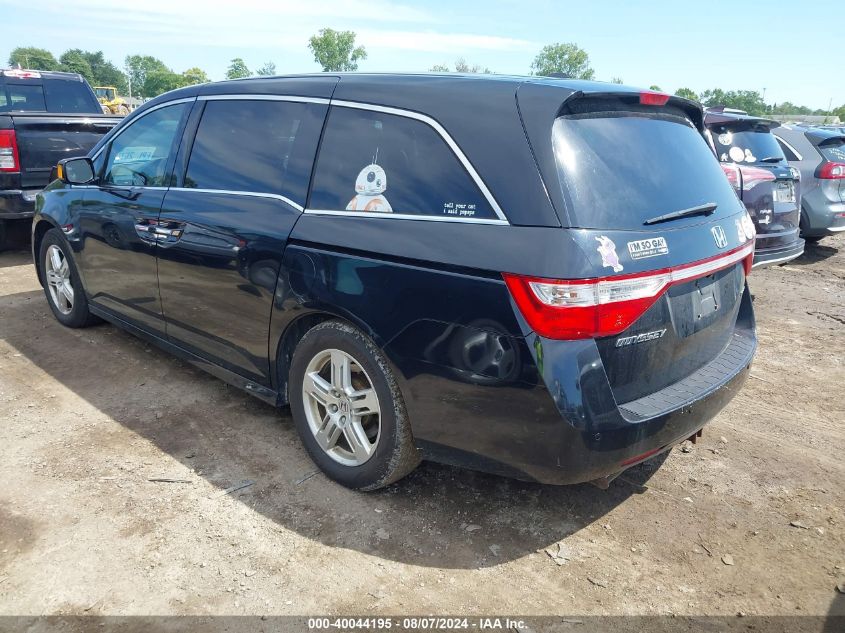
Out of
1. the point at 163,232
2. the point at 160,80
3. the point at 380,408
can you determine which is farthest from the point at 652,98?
the point at 160,80

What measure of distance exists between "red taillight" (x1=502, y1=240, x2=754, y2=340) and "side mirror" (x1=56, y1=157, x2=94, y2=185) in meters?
3.43

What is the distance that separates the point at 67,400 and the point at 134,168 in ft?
4.95

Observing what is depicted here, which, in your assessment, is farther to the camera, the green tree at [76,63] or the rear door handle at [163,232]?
the green tree at [76,63]

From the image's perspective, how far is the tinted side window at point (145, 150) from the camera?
3918mm

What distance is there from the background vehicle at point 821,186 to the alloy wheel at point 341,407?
801cm

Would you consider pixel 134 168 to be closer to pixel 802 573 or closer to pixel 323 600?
pixel 323 600

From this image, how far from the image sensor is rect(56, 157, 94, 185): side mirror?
439cm

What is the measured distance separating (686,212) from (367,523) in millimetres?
1880

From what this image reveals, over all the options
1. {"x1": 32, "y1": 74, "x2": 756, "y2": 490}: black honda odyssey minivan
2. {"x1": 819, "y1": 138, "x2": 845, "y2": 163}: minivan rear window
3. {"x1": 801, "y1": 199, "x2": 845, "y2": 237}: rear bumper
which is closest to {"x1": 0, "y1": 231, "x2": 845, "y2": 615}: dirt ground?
{"x1": 32, "y1": 74, "x2": 756, "y2": 490}: black honda odyssey minivan

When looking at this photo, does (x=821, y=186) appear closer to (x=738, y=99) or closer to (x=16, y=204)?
(x=16, y=204)

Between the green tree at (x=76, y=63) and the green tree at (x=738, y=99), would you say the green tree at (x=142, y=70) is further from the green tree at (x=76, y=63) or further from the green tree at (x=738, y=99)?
the green tree at (x=738, y=99)

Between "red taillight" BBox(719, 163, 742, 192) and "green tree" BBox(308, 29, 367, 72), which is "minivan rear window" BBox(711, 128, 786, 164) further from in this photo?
"green tree" BBox(308, 29, 367, 72)

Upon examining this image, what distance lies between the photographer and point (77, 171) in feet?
14.4

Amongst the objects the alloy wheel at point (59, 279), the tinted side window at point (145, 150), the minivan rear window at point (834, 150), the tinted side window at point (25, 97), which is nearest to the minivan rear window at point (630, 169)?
the tinted side window at point (145, 150)
